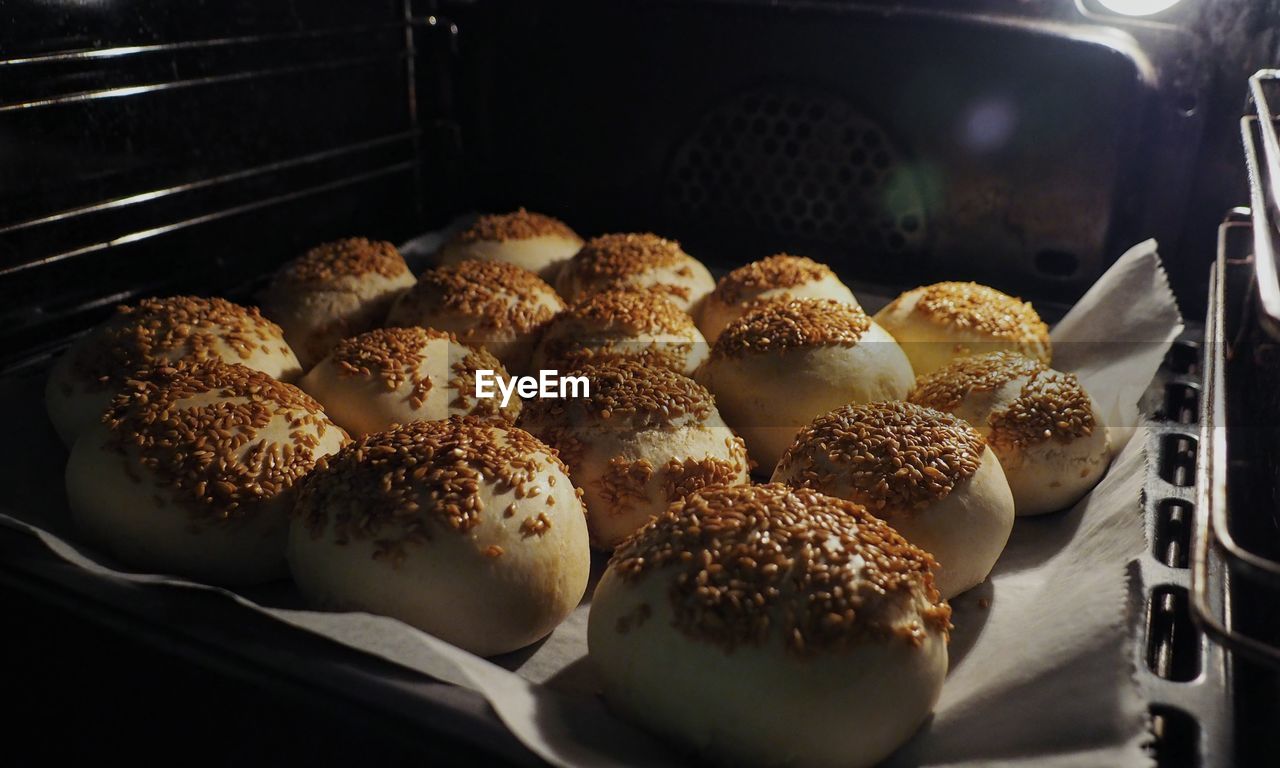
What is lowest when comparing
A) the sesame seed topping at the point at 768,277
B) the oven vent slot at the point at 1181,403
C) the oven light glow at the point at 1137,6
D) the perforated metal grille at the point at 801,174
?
the oven vent slot at the point at 1181,403

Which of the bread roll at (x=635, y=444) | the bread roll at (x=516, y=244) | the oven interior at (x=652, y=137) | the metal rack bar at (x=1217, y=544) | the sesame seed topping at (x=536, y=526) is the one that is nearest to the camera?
the metal rack bar at (x=1217, y=544)

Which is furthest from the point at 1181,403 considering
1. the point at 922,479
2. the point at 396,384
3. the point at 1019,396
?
the point at 396,384

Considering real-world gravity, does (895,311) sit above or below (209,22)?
below

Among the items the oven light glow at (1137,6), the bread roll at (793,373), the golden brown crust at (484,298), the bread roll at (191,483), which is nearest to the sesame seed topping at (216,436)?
the bread roll at (191,483)

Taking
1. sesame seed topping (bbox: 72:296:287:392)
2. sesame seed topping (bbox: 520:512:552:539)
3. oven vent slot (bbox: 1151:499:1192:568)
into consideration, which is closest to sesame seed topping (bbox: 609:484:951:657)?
sesame seed topping (bbox: 520:512:552:539)

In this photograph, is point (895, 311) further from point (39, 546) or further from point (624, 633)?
point (39, 546)

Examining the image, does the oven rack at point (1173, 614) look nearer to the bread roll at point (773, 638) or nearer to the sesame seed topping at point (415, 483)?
the bread roll at point (773, 638)

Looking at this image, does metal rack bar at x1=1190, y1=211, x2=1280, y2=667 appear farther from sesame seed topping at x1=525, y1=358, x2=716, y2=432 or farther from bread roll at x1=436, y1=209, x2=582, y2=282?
bread roll at x1=436, y1=209, x2=582, y2=282


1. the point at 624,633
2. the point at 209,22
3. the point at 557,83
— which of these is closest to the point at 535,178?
the point at 557,83
